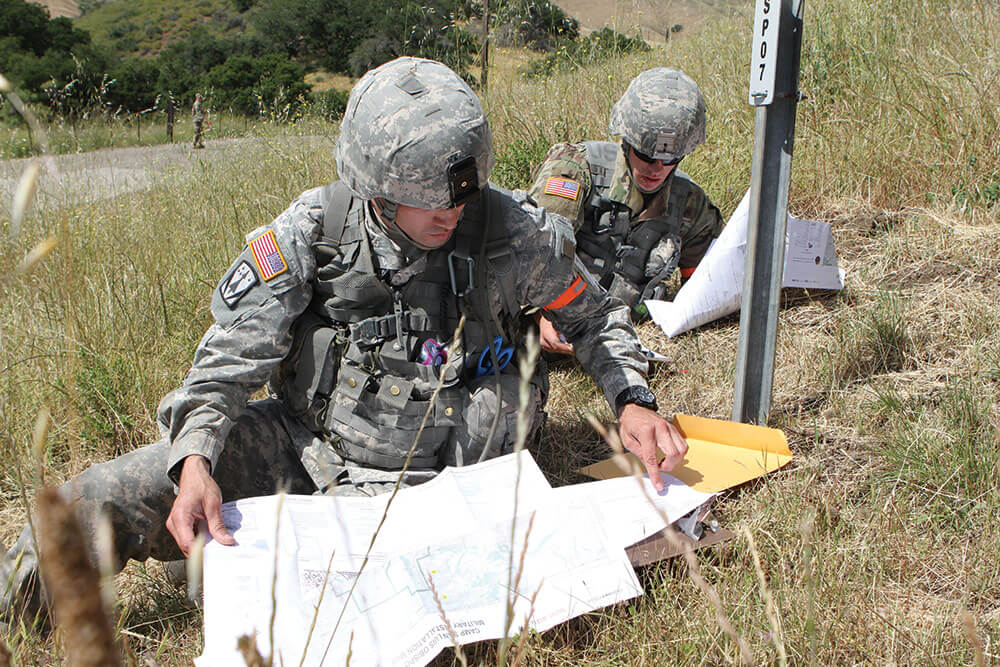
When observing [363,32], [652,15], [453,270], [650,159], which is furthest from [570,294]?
[363,32]

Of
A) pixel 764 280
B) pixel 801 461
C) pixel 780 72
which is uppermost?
pixel 780 72

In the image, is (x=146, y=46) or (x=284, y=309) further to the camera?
(x=146, y=46)

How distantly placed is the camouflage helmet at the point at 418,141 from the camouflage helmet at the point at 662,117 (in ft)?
5.29

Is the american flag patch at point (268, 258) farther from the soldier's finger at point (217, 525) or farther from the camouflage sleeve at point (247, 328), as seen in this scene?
the soldier's finger at point (217, 525)

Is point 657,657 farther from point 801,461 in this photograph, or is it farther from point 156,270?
point 156,270

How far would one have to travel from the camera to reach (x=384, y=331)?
2129 mm

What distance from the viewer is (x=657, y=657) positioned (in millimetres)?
1658

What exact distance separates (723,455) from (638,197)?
1.72 metres

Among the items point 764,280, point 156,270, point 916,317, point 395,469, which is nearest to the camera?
point 395,469

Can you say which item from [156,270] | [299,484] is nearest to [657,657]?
[299,484]

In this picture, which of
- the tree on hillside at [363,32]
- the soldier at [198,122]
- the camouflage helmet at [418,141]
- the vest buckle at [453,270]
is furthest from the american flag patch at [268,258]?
the soldier at [198,122]

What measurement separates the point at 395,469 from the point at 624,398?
0.72m

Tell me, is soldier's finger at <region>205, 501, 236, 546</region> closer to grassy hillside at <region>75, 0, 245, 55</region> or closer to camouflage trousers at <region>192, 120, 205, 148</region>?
camouflage trousers at <region>192, 120, 205, 148</region>

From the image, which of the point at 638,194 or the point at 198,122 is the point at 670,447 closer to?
the point at 638,194
